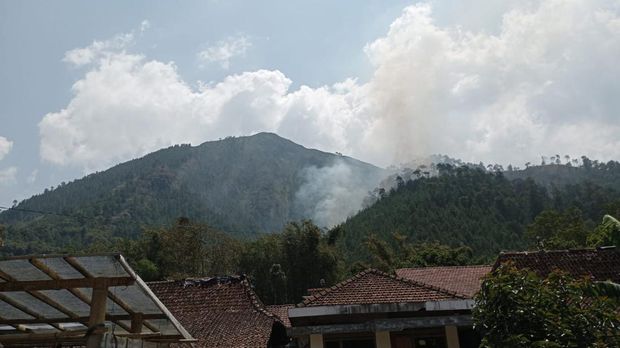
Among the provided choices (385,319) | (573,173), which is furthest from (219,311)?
(573,173)

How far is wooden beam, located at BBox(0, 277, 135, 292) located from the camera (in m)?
6.48

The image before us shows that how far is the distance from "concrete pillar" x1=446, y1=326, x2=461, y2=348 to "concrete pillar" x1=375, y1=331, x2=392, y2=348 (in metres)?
1.42

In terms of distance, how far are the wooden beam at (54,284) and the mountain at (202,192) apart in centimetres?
8943

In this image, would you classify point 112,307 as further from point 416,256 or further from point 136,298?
point 416,256

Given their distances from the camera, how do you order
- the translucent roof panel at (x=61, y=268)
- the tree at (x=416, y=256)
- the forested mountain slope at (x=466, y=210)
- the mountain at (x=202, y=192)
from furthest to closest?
the mountain at (x=202, y=192) → the forested mountain slope at (x=466, y=210) → the tree at (x=416, y=256) → the translucent roof panel at (x=61, y=268)

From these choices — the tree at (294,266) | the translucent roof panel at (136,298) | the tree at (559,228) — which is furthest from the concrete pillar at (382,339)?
A: the tree at (559,228)

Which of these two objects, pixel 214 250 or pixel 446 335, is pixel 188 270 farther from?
pixel 446 335

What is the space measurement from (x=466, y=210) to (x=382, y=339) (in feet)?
208

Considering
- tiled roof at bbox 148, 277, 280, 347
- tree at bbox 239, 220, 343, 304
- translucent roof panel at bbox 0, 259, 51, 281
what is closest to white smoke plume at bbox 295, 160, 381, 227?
tree at bbox 239, 220, 343, 304

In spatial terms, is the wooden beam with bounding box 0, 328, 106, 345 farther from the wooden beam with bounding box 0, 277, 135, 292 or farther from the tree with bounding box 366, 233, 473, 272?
the tree with bounding box 366, 233, 473, 272

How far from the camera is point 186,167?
161125 millimetres

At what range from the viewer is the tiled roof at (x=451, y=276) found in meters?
17.2

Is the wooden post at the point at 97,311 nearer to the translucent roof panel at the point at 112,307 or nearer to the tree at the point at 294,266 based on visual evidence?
the translucent roof panel at the point at 112,307

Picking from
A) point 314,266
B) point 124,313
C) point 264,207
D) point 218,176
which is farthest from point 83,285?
point 218,176
